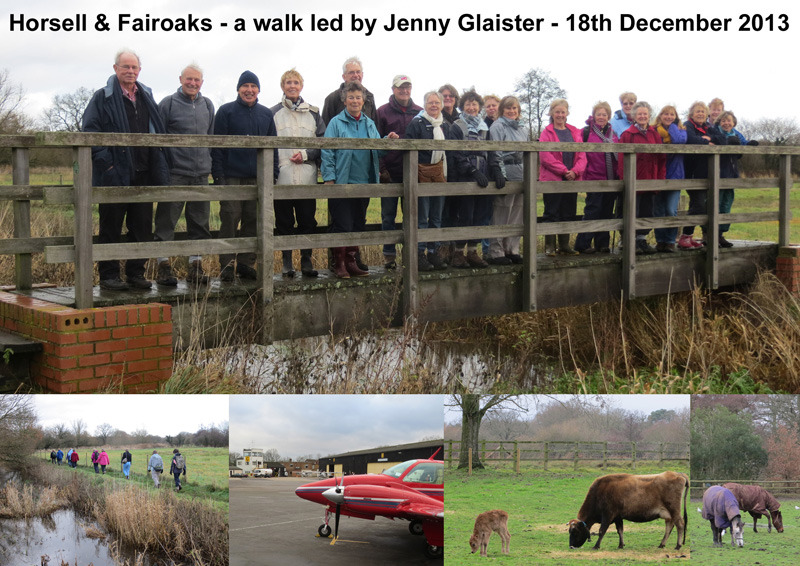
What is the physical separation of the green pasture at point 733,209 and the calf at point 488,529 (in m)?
15.5

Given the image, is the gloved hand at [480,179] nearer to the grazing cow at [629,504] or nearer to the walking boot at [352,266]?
the walking boot at [352,266]

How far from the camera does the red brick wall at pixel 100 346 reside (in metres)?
6.41

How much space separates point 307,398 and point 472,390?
16.7ft

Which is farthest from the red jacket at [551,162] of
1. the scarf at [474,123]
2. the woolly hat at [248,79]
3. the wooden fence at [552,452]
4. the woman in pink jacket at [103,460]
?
the woman in pink jacket at [103,460]

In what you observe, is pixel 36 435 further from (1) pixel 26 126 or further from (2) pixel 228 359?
(1) pixel 26 126

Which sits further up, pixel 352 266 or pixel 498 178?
pixel 498 178

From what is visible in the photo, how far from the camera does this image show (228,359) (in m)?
7.68

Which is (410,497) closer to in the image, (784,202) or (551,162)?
(551,162)

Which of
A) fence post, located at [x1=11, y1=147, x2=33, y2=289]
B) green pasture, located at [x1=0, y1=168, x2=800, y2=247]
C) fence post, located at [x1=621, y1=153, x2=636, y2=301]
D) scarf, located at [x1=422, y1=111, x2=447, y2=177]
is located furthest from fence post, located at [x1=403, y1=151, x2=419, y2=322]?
green pasture, located at [x1=0, y1=168, x2=800, y2=247]

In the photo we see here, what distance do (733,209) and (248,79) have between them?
1150 inches

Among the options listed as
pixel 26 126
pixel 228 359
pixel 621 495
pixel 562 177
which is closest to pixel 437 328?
pixel 562 177

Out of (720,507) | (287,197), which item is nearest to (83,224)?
(287,197)

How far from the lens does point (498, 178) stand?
30.3 ft

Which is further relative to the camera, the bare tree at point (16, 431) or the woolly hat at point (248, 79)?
the woolly hat at point (248, 79)
